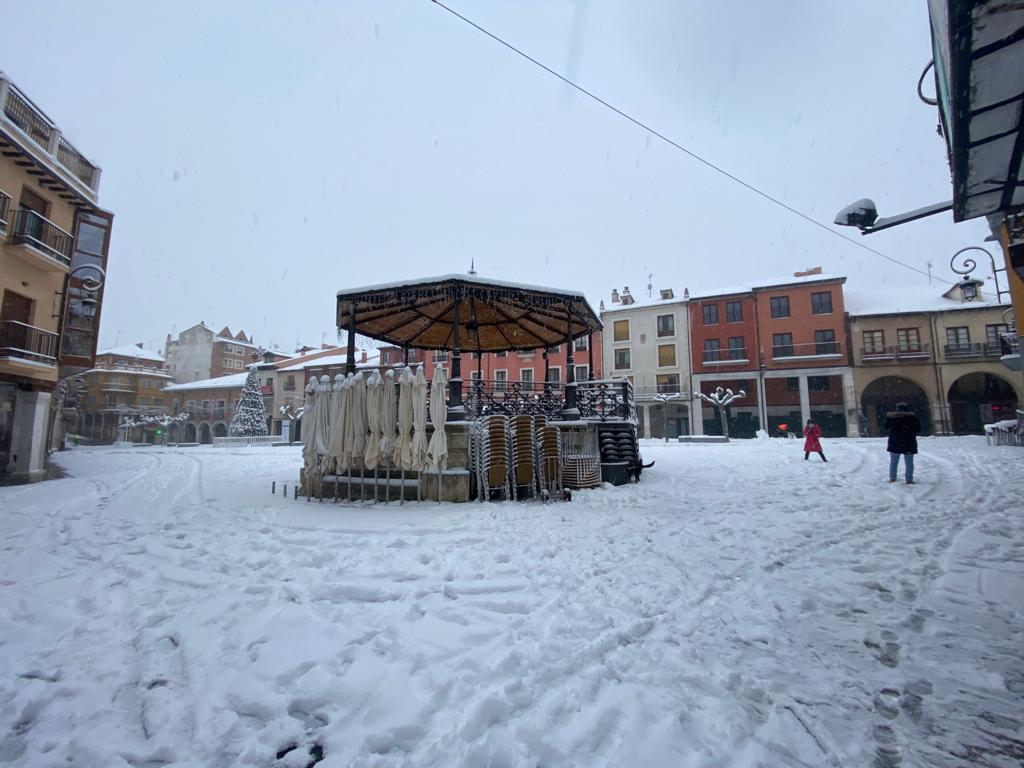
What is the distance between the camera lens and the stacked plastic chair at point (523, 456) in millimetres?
8984

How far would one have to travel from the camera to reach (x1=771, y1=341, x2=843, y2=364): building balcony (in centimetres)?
3447

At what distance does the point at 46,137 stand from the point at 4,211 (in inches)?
170

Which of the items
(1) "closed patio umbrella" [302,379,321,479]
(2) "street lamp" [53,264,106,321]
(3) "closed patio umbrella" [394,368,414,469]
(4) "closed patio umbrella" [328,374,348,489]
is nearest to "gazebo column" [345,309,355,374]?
(1) "closed patio umbrella" [302,379,321,479]

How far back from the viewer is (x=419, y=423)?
8758 millimetres

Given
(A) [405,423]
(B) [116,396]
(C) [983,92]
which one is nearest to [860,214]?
(C) [983,92]

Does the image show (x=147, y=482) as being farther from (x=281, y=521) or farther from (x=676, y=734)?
(x=676, y=734)

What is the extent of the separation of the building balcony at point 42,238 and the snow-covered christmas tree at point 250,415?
25928 mm

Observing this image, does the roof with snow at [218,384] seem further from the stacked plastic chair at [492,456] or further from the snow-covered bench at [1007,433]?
the snow-covered bench at [1007,433]

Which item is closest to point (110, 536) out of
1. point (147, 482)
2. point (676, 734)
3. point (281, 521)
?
point (281, 521)

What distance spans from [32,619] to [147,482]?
39.5 ft

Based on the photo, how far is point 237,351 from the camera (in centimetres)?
6800

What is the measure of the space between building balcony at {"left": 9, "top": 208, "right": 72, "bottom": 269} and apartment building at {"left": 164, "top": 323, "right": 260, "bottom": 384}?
5457 centimetres

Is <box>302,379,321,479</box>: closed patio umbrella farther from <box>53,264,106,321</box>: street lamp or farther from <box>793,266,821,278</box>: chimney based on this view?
<box>793,266,821,278</box>: chimney

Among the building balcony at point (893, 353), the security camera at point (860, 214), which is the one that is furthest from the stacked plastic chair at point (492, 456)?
the building balcony at point (893, 353)
